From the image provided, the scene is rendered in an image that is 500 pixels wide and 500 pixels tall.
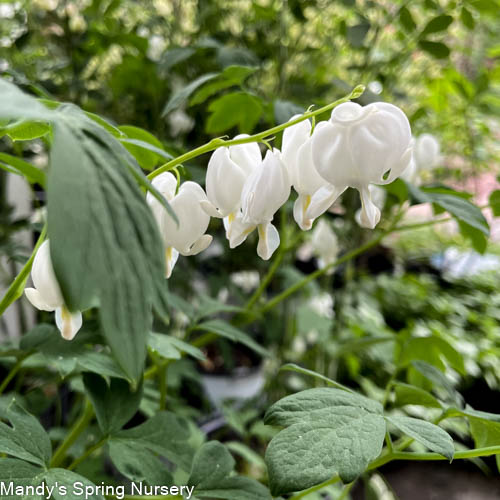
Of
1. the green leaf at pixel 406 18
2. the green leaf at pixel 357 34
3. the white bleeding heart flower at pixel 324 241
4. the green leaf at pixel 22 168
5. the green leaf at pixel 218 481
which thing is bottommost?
the white bleeding heart flower at pixel 324 241

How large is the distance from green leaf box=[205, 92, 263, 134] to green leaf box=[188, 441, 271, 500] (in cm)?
33

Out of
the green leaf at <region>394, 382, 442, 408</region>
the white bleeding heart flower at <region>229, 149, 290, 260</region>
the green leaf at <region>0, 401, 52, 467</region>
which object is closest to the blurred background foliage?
the green leaf at <region>394, 382, 442, 408</region>

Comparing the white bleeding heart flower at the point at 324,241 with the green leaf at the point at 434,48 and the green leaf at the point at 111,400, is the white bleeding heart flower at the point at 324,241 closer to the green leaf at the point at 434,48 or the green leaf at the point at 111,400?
the green leaf at the point at 434,48

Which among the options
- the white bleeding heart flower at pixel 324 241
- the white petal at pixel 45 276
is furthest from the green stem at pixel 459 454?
the white bleeding heart flower at pixel 324 241

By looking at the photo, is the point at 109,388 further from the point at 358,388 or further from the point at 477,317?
the point at 477,317

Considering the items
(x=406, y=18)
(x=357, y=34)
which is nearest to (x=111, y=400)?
(x=357, y=34)

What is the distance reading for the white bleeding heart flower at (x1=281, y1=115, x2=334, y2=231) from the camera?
0.32m

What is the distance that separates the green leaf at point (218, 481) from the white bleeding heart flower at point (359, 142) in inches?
9.5

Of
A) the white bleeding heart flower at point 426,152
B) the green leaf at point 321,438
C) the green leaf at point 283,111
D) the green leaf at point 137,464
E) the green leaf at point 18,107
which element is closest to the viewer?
the green leaf at point 18,107

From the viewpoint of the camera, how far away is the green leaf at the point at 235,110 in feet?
1.62

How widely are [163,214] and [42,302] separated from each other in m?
0.10

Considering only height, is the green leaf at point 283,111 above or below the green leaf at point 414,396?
above

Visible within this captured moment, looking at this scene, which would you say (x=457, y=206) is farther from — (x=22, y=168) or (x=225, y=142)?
(x=22, y=168)

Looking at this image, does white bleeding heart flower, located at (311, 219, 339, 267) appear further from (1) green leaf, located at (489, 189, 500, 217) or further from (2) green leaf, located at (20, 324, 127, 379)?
(2) green leaf, located at (20, 324, 127, 379)
